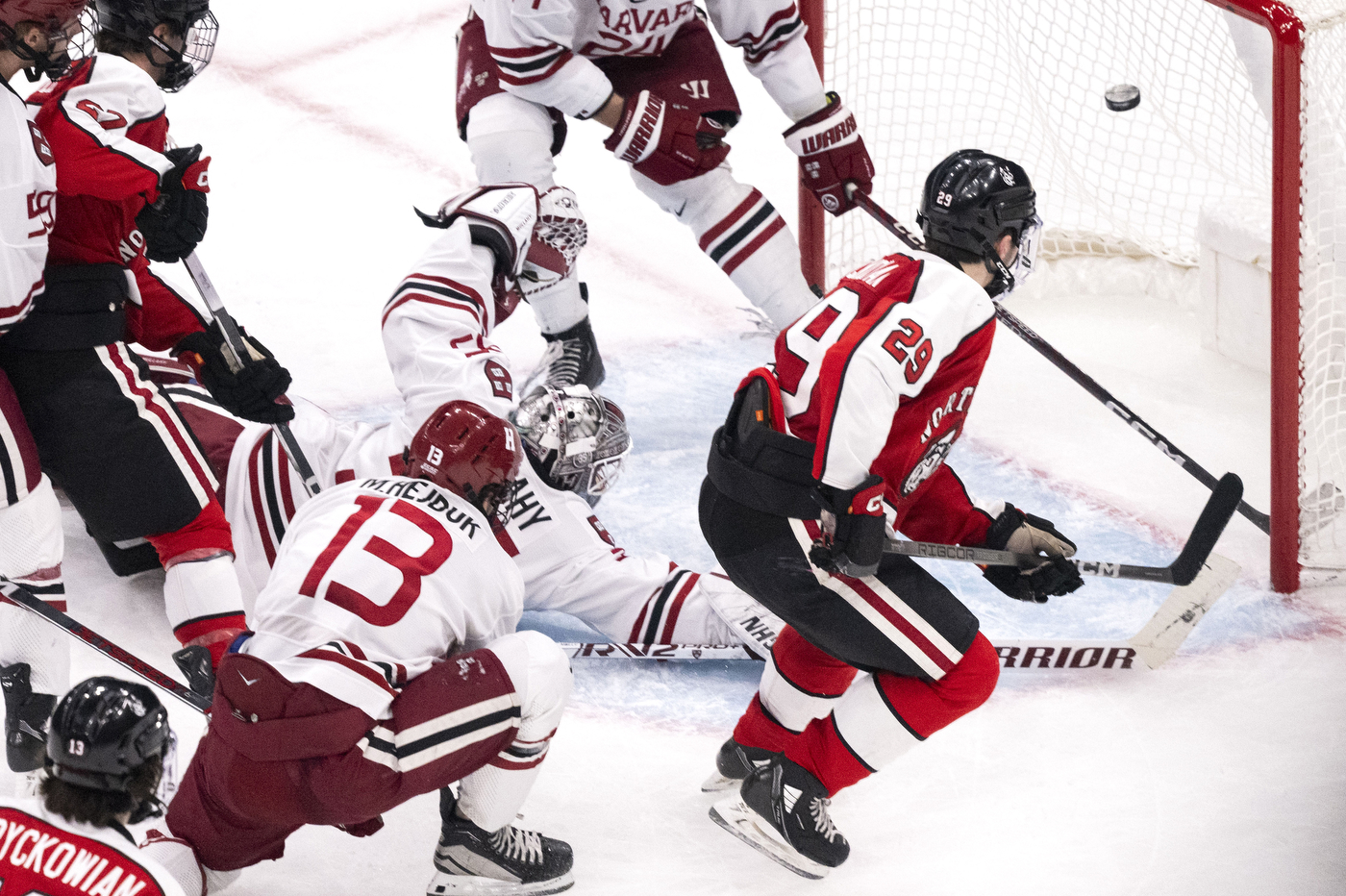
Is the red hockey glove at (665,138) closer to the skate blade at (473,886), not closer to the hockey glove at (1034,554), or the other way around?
the hockey glove at (1034,554)

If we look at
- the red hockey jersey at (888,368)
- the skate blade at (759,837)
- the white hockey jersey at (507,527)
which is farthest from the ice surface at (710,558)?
the red hockey jersey at (888,368)

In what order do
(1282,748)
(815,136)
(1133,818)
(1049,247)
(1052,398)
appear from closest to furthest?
(1133,818) → (1282,748) → (815,136) → (1052,398) → (1049,247)

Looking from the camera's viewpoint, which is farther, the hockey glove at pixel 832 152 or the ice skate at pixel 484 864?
the hockey glove at pixel 832 152

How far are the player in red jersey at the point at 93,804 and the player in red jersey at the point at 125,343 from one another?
2.57 ft

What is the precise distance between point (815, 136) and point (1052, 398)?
3.14 ft

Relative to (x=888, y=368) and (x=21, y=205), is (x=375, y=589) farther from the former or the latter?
(x=21, y=205)

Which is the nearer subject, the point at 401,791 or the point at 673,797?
the point at 401,791

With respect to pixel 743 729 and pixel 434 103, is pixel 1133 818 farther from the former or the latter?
pixel 434 103

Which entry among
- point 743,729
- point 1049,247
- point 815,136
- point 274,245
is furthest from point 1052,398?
point 274,245

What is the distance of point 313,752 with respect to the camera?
2.05 m

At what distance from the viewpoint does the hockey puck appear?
11.9 ft

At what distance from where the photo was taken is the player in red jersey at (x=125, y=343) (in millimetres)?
2521

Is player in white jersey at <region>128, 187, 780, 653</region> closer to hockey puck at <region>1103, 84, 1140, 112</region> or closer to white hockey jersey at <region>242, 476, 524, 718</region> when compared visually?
white hockey jersey at <region>242, 476, 524, 718</region>

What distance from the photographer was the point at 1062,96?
4309mm
